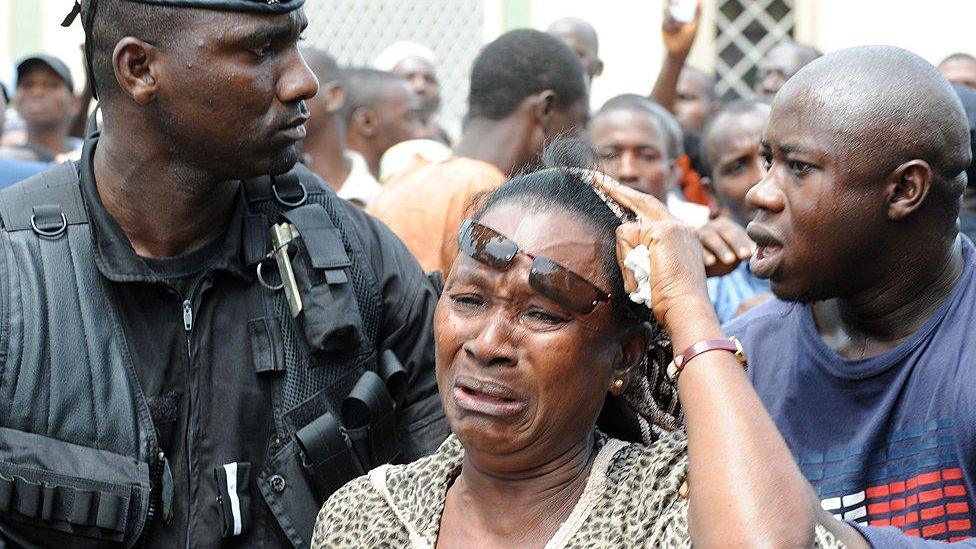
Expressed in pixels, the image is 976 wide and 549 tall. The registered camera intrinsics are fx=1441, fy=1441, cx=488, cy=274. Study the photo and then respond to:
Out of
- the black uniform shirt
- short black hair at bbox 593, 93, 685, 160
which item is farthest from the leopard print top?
short black hair at bbox 593, 93, 685, 160

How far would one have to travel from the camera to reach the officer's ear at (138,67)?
3.29 meters

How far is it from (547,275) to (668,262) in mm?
237

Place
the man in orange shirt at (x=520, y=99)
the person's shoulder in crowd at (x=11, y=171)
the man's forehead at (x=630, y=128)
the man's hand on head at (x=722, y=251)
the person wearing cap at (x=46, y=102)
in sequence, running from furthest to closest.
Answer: the person wearing cap at (x=46, y=102) < the man's forehead at (x=630, y=128) < the man in orange shirt at (x=520, y=99) < the person's shoulder in crowd at (x=11, y=171) < the man's hand on head at (x=722, y=251)

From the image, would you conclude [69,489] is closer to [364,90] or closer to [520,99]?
[520,99]

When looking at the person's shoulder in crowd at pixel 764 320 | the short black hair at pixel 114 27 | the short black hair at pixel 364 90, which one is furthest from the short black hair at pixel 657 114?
the short black hair at pixel 114 27

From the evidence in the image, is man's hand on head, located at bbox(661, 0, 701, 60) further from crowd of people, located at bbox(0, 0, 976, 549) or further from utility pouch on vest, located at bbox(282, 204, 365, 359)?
utility pouch on vest, located at bbox(282, 204, 365, 359)

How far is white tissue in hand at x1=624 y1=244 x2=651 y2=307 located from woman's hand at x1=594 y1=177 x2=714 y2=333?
1 centimetres

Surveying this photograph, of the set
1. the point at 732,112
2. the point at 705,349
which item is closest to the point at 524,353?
the point at 705,349

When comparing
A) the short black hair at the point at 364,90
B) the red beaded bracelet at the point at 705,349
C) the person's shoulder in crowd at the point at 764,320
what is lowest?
the short black hair at the point at 364,90

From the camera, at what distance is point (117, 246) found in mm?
3285

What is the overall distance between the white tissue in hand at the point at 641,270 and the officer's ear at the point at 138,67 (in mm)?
1216

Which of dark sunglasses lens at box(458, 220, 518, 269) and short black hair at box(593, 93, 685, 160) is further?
short black hair at box(593, 93, 685, 160)

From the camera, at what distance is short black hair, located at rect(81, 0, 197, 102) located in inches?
129

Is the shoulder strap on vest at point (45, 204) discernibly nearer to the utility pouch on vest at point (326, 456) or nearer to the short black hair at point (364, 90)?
Answer: the utility pouch on vest at point (326, 456)
